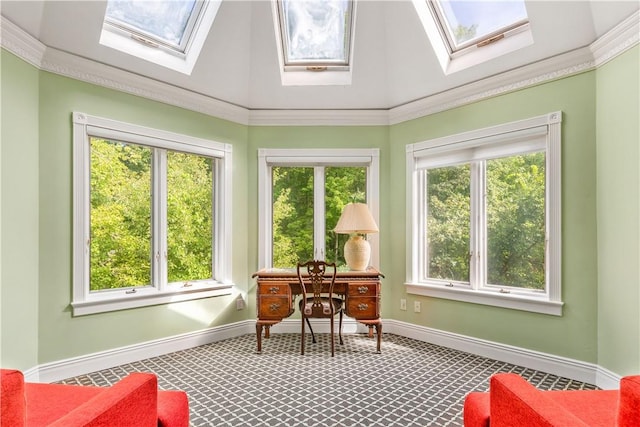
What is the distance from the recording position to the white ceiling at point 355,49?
2.85 meters

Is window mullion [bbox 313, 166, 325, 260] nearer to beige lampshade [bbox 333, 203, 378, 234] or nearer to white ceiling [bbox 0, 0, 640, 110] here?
beige lampshade [bbox 333, 203, 378, 234]

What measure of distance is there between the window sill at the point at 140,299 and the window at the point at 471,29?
349cm

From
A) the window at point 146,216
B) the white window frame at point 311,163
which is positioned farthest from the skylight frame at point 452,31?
the window at point 146,216

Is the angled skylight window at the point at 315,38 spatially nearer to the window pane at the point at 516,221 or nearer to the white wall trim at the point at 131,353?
the window pane at the point at 516,221

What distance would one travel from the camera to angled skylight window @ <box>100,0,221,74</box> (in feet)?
10.7

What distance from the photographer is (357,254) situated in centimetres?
402

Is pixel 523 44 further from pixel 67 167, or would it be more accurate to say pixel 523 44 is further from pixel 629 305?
pixel 67 167

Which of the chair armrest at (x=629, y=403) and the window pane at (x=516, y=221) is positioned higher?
the window pane at (x=516, y=221)

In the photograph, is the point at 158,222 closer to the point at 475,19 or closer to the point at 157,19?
the point at 157,19

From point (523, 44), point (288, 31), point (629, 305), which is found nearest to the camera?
point (629, 305)

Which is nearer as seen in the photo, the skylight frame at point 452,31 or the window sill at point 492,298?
the window sill at point 492,298

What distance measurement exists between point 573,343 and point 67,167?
4.54 meters

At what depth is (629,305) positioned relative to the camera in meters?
2.61

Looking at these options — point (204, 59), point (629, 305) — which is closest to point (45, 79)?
point (204, 59)
